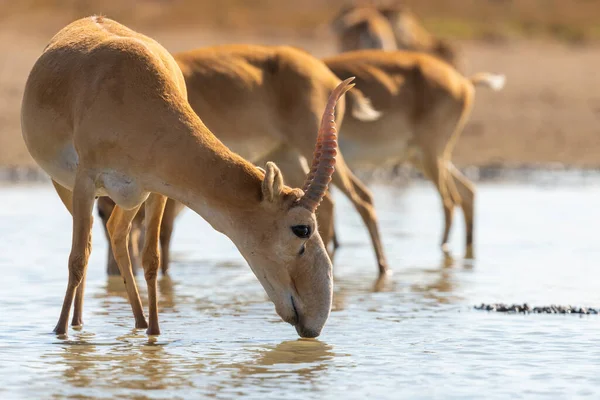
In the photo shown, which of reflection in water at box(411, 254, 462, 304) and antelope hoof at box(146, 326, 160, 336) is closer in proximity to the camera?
antelope hoof at box(146, 326, 160, 336)

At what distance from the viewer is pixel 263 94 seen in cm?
1163

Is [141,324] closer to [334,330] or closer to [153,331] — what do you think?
[153,331]

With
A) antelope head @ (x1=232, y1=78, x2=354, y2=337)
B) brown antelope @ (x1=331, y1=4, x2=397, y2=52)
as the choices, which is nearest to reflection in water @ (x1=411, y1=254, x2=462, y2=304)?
antelope head @ (x1=232, y1=78, x2=354, y2=337)

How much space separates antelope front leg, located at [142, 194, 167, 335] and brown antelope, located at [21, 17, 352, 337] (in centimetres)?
1

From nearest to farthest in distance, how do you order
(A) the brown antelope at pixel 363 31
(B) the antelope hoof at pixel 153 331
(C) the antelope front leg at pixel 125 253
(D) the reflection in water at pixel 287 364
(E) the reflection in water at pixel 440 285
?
(D) the reflection in water at pixel 287 364, (B) the antelope hoof at pixel 153 331, (C) the antelope front leg at pixel 125 253, (E) the reflection in water at pixel 440 285, (A) the brown antelope at pixel 363 31

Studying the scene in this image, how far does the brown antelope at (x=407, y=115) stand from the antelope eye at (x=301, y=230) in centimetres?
625

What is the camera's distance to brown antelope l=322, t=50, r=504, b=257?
13477 millimetres

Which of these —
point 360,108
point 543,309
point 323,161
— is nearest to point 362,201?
point 360,108

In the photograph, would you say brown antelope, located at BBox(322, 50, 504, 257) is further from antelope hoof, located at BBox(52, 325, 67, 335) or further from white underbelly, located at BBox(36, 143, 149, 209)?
white underbelly, located at BBox(36, 143, 149, 209)

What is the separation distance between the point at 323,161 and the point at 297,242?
0.46 m

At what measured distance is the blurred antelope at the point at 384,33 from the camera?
2145 centimetres

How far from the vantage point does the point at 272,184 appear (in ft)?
22.9

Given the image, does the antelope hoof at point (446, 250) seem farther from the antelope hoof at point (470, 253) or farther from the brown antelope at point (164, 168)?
the brown antelope at point (164, 168)

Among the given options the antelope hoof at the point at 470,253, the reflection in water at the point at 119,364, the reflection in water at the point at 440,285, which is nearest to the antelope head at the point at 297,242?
the reflection in water at the point at 119,364
